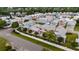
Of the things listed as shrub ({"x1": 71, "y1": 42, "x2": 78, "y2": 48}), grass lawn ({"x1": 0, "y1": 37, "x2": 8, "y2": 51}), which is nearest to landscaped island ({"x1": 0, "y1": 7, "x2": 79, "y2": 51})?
shrub ({"x1": 71, "y1": 42, "x2": 78, "y2": 48})

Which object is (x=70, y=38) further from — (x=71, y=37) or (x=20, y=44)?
(x=20, y=44)

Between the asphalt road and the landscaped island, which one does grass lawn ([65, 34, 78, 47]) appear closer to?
the landscaped island

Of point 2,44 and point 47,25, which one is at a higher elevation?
point 47,25

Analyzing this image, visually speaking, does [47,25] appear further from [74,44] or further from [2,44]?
[2,44]

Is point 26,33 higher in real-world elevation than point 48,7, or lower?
lower

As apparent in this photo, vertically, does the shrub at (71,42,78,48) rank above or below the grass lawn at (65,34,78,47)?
below

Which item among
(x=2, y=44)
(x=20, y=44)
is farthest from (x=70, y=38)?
(x=2, y=44)

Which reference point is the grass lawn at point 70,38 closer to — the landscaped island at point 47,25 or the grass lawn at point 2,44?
the landscaped island at point 47,25

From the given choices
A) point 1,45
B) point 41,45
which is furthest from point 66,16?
point 1,45

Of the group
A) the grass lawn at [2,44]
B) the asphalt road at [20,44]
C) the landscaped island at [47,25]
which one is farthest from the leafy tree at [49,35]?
the grass lawn at [2,44]

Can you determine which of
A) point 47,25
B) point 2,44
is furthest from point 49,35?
point 2,44

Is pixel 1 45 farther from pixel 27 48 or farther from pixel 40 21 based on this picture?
pixel 40 21
